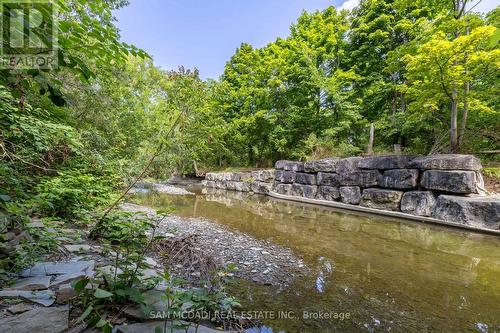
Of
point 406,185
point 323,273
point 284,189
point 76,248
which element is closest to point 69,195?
point 76,248

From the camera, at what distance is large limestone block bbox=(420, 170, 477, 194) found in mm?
6117

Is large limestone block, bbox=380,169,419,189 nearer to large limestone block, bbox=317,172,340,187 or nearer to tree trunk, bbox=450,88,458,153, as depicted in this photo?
large limestone block, bbox=317,172,340,187

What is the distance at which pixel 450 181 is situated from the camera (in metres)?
6.39

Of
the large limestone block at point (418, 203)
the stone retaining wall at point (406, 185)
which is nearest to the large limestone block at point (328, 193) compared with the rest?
the stone retaining wall at point (406, 185)

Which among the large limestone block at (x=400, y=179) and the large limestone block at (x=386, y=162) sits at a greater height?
the large limestone block at (x=386, y=162)

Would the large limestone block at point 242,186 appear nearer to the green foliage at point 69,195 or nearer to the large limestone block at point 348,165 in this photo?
the large limestone block at point 348,165

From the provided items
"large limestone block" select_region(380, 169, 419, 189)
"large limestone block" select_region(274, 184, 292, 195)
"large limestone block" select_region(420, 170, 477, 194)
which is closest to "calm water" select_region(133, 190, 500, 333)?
"large limestone block" select_region(420, 170, 477, 194)

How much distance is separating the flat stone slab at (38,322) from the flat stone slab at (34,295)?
15cm

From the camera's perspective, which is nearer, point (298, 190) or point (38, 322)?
point (38, 322)

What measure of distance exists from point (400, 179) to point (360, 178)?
1354mm

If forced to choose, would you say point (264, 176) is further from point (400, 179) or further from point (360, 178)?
point (400, 179)

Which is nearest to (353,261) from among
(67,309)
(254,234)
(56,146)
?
(254,234)

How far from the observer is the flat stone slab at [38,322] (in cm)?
119

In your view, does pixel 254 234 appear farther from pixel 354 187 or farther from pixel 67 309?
pixel 354 187
